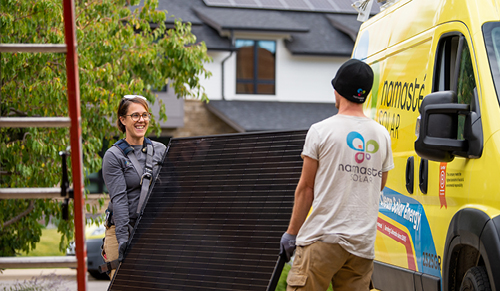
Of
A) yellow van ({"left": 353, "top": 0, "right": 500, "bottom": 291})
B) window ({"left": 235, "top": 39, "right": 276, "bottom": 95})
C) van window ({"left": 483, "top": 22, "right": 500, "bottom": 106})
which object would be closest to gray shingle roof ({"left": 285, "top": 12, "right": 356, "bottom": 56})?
window ({"left": 235, "top": 39, "right": 276, "bottom": 95})

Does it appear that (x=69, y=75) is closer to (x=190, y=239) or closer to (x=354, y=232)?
(x=354, y=232)

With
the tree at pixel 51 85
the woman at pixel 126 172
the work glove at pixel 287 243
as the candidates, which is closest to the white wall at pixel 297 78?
the tree at pixel 51 85

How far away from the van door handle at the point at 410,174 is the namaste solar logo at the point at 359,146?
59.8 inches

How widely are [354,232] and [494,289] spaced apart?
811mm

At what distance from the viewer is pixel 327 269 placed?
10.6 feet

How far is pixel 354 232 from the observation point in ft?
10.5

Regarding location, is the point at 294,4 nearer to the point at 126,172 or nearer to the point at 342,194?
the point at 126,172

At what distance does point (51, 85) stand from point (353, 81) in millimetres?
4783

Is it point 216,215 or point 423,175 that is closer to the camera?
point 216,215

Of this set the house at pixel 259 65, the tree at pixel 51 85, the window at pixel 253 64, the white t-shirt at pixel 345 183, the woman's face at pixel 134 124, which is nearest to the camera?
the white t-shirt at pixel 345 183

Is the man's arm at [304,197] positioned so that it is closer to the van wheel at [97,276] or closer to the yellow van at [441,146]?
the yellow van at [441,146]

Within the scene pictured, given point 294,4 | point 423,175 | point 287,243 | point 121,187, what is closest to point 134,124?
point 121,187

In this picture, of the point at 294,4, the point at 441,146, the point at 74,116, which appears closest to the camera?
the point at 74,116

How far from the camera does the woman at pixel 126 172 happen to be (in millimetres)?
4430
